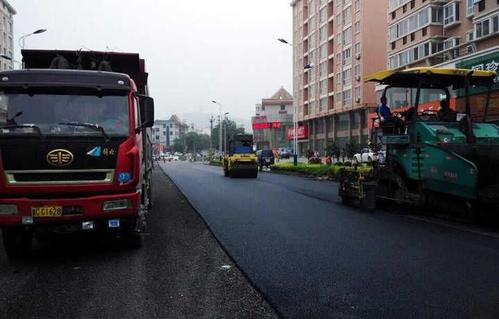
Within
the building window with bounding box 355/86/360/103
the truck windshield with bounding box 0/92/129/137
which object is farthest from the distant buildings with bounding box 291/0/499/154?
the truck windshield with bounding box 0/92/129/137

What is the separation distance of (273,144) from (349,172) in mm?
101232

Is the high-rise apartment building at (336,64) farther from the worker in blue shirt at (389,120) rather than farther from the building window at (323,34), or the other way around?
the worker in blue shirt at (389,120)

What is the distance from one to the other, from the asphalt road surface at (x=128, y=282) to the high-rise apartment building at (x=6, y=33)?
61.8 m

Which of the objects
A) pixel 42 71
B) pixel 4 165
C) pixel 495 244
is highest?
pixel 42 71

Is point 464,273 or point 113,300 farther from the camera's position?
point 464,273

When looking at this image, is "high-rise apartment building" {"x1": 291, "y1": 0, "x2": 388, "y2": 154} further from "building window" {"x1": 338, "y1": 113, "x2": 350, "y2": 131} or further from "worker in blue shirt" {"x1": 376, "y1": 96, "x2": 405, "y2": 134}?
"worker in blue shirt" {"x1": 376, "y1": 96, "x2": 405, "y2": 134}

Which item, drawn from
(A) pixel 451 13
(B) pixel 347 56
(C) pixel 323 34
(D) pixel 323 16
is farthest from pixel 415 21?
(D) pixel 323 16

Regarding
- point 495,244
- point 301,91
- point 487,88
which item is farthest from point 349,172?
point 301,91

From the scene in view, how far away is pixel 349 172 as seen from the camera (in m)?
13.9

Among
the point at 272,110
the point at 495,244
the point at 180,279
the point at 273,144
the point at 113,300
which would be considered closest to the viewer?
the point at 113,300

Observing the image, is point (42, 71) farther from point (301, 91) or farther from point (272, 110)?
point (272, 110)

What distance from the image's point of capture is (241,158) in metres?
30.0

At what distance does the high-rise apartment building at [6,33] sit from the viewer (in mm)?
64125

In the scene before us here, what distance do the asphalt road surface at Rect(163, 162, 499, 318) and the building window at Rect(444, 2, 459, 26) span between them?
33107 millimetres
